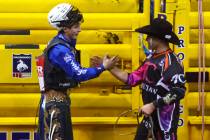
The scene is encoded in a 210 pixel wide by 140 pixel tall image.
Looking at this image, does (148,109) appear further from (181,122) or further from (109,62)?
(181,122)

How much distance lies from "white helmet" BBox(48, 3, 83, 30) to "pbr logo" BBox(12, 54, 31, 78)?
48 centimetres

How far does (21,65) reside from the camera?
4.31 metres

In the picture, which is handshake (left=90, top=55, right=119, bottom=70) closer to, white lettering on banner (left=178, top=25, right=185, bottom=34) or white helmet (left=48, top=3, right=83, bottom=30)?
white helmet (left=48, top=3, right=83, bottom=30)

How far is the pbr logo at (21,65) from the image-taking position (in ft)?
14.1

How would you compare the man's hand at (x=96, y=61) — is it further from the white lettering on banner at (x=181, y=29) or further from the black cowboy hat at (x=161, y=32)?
the white lettering on banner at (x=181, y=29)

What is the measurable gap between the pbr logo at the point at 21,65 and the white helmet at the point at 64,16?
1.56ft

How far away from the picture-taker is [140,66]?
13.1ft

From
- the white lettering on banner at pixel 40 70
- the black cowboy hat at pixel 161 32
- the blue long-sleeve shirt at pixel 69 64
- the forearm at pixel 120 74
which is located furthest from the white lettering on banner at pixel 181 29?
the white lettering on banner at pixel 40 70

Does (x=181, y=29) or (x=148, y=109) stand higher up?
(x=181, y=29)

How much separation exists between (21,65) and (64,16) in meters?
0.62

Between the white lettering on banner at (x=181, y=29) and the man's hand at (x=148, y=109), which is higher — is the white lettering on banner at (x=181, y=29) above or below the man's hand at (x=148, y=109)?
above

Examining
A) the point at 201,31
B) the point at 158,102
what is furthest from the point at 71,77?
the point at 201,31

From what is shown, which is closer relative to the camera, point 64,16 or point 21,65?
point 64,16

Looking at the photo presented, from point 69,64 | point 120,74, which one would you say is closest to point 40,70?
point 69,64
